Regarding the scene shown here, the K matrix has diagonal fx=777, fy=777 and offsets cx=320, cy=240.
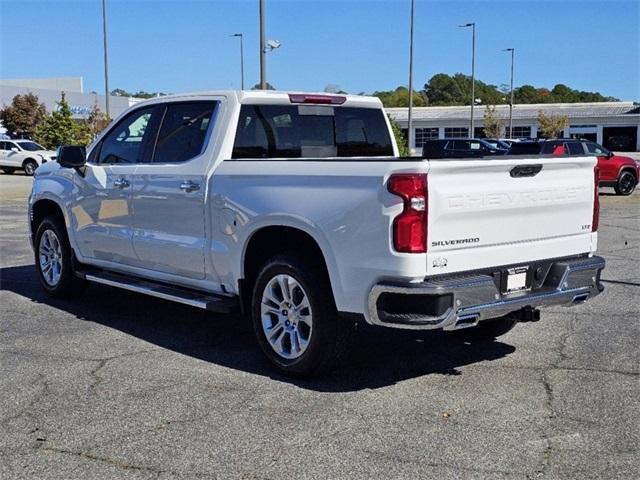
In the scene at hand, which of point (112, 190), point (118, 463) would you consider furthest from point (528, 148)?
point (118, 463)

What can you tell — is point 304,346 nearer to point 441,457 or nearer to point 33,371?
point 441,457

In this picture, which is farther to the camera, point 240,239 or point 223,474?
point 240,239

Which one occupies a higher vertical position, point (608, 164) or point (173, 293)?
point (608, 164)

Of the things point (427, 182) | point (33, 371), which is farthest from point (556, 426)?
point (33, 371)

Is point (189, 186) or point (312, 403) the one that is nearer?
point (312, 403)

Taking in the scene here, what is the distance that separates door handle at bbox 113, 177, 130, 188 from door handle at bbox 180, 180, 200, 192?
878 millimetres

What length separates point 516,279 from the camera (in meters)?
5.15

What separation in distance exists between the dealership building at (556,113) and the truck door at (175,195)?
A: 66.5 metres

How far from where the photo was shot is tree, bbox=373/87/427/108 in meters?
110

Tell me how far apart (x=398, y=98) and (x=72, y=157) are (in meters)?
108

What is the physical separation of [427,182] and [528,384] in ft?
5.57

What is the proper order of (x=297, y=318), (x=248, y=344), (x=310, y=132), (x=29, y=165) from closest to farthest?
(x=297, y=318) < (x=248, y=344) < (x=310, y=132) < (x=29, y=165)

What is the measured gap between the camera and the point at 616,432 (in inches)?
174

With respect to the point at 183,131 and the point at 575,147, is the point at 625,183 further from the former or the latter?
the point at 183,131
